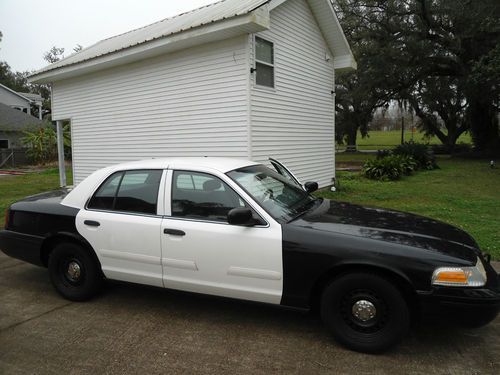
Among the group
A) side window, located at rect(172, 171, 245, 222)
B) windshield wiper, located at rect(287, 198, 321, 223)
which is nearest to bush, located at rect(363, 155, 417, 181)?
windshield wiper, located at rect(287, 198, 321, 223)

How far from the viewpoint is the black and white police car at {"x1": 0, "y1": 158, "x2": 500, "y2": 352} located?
3123 millimetres

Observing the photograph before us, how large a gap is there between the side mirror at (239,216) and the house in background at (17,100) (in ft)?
159

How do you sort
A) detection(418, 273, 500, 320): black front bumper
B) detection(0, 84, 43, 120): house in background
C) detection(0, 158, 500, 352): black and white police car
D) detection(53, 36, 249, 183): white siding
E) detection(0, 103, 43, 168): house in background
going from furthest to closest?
1. detection(0, 84, 43, 120): house in background
2. detection(0, 103, 43, 168): house in background
3. detection(53, 36, 249, 183): white siding
4. detection(0, 158, 500, 352): black and white police car
5. detection(418, 273, 500, 320): black front bumper

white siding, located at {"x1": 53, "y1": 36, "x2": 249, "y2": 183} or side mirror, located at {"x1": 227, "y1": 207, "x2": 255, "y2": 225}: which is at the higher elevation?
white siding, located at {"x1": 53, "y1": 36, "x2": 249, "y2": 183}

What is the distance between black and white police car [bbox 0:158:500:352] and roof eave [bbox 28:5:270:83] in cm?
451

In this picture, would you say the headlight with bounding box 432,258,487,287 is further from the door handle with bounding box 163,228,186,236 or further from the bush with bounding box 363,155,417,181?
the bush with bounding box 363,155,417,181

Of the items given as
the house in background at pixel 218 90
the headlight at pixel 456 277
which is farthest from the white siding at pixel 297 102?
the headlight at pixel 456 277

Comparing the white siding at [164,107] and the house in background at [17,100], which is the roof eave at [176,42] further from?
the house in background at [17,100]

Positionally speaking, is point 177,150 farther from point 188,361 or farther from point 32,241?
point 188,361

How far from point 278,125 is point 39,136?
71.4ft

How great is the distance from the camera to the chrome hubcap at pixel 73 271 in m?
4.33

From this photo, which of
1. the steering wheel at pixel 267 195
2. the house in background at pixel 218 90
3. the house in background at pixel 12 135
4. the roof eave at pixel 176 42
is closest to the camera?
the steering wheel at pixel 267 195

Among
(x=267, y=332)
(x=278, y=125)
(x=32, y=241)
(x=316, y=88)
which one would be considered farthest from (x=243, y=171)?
(x=316, y=88)

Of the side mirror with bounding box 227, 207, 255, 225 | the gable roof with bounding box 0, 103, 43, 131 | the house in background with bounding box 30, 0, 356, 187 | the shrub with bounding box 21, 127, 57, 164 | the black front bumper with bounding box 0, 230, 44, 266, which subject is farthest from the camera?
the gable roof with bounding box 0, 103, 43, 131
